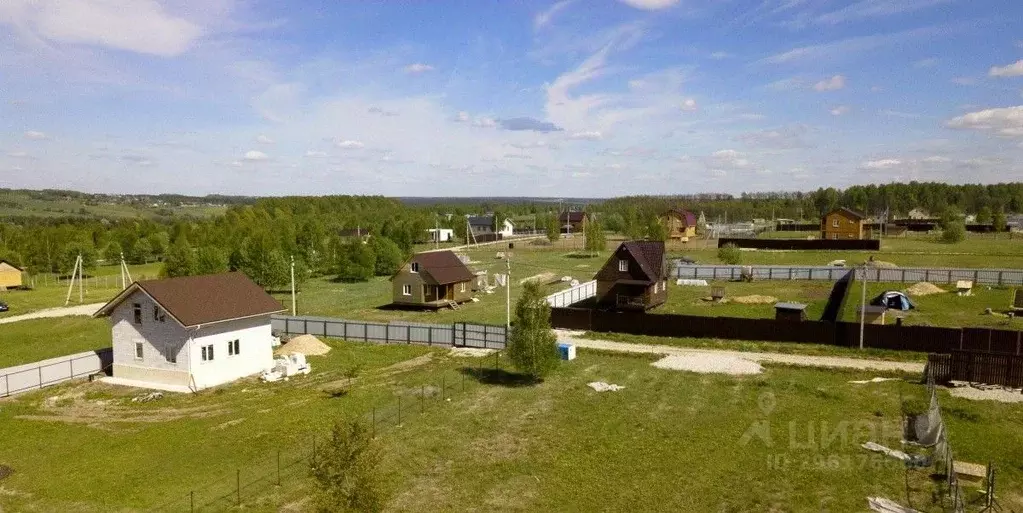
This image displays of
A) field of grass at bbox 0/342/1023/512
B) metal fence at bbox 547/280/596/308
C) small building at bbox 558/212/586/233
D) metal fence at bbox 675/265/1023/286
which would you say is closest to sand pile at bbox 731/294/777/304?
metal fence at bbox 675/265/1023/286

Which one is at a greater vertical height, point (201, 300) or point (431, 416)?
point (201, 300)

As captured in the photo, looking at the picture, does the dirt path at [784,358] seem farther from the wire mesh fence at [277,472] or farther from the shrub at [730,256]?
the shrub at [730,256]

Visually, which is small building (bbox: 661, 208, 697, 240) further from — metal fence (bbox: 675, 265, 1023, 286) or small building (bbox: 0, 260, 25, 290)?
small building (bbox: 0, 260, 25, 290)

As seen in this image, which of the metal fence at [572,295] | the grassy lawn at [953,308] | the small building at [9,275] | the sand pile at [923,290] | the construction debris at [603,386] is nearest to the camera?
the construction debris at [603,386]

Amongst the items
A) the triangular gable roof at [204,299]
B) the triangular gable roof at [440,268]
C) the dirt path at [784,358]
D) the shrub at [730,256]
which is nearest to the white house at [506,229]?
the shrub at [730,256]

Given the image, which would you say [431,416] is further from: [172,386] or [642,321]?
[642,321]

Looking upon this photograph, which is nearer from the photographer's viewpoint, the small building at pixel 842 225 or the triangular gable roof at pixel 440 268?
the triangular gable roof at pixel 440 268

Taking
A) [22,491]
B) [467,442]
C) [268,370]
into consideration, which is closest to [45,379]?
[268,370]
